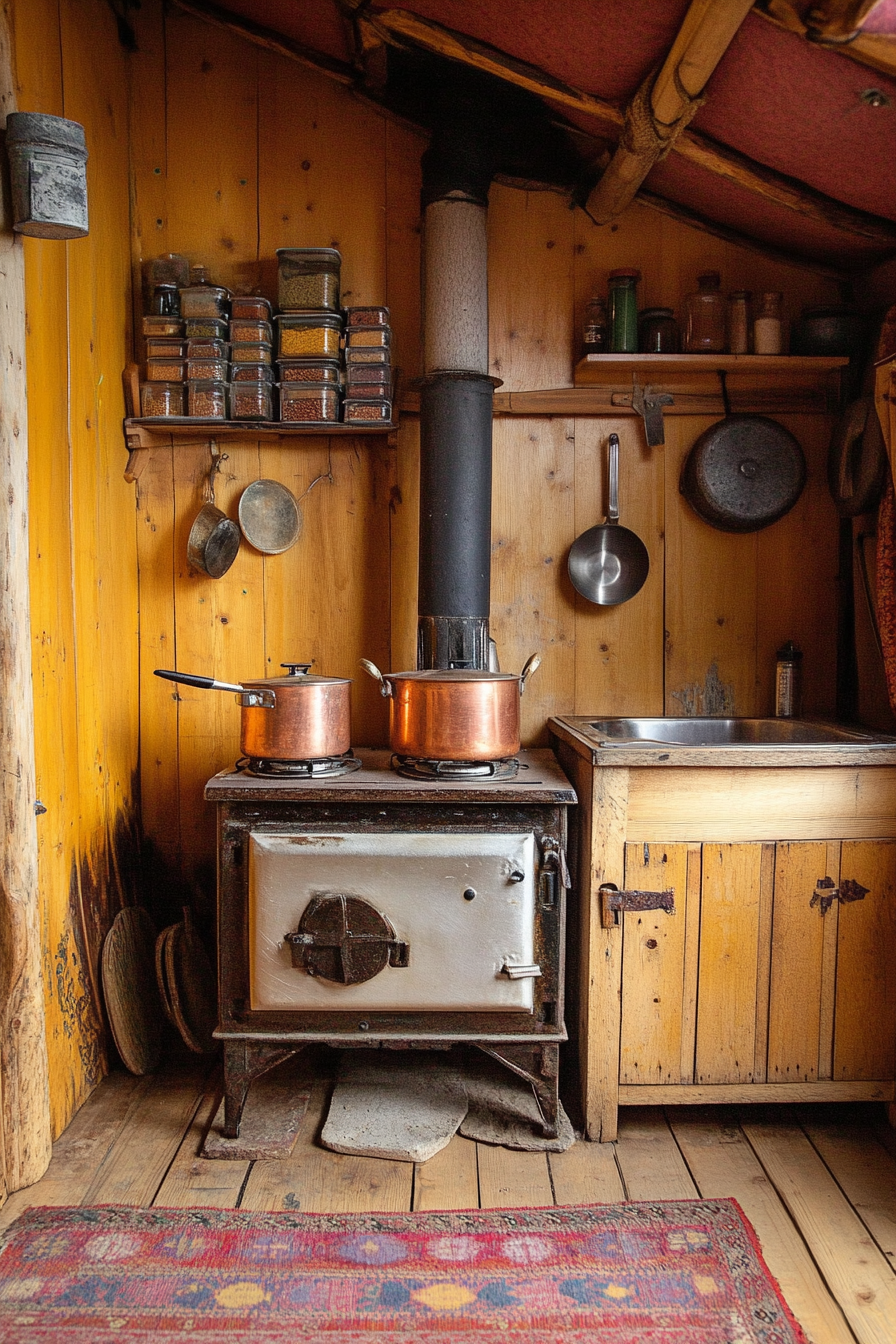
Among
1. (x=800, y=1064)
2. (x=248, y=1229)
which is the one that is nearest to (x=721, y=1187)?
(x=800, y=1064)

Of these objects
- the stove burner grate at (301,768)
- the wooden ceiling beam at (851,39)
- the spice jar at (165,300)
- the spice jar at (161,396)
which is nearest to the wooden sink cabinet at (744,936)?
the stove burner grate at (301,768)

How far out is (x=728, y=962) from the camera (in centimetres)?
192

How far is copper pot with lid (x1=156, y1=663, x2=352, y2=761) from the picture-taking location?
6.31ft

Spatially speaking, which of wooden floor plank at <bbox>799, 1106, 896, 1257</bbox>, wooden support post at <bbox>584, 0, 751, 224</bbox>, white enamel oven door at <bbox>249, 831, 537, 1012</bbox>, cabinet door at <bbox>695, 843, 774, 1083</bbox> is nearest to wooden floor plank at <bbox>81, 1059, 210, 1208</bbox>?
white enamel oven door at <bbox>249, 831, 537, 1012</bbox>

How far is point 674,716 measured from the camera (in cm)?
245

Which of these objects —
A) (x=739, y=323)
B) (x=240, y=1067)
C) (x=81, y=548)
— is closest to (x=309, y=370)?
(x=81, y=548)

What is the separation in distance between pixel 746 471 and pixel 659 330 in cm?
42

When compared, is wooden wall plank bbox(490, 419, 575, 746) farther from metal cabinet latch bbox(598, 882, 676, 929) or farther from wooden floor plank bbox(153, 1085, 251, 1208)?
wooden floor plank bbox(153, 1085, 251, 1208)

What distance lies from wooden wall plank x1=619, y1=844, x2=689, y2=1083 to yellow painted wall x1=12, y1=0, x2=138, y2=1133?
1.18m

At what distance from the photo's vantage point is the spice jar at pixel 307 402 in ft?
7.46

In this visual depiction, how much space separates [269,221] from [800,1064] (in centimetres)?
236

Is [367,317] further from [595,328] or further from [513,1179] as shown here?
[513,1179]

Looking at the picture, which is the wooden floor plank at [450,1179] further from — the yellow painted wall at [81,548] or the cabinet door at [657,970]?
the yellow painted wall at [81,548]

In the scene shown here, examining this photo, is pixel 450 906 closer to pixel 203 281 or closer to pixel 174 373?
pixel 174 373
